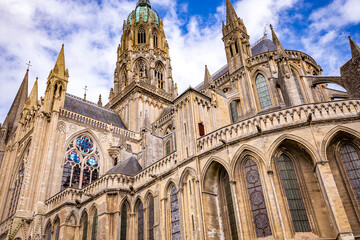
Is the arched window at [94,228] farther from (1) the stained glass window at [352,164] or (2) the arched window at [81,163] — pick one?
(1) the stained glass window at [352,164]

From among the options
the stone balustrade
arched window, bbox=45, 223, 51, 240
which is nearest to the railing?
the stone balustrade

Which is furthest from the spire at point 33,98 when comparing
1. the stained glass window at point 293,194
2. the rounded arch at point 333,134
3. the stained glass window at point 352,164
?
the stained glass window at point 352,164

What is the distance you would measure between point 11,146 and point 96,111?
8.67 m

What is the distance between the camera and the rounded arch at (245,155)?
12734 millimetres

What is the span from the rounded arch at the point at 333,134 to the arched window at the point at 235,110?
9.35 metres

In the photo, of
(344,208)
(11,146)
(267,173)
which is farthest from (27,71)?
(344,208)

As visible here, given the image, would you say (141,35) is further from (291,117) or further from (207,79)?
(291,117)

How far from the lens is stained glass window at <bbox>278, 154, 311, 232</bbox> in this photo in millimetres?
11609

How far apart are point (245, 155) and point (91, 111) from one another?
2189 centimetres

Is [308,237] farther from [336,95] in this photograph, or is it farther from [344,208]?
[336,95]

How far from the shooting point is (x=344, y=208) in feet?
37.3

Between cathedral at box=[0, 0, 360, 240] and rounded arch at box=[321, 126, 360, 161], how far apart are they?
0.05m

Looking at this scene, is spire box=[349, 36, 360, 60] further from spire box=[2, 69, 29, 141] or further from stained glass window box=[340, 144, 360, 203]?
spire box=[2, 69, 29, 141]

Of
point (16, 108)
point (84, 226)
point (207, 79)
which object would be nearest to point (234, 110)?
point (207, 79)
